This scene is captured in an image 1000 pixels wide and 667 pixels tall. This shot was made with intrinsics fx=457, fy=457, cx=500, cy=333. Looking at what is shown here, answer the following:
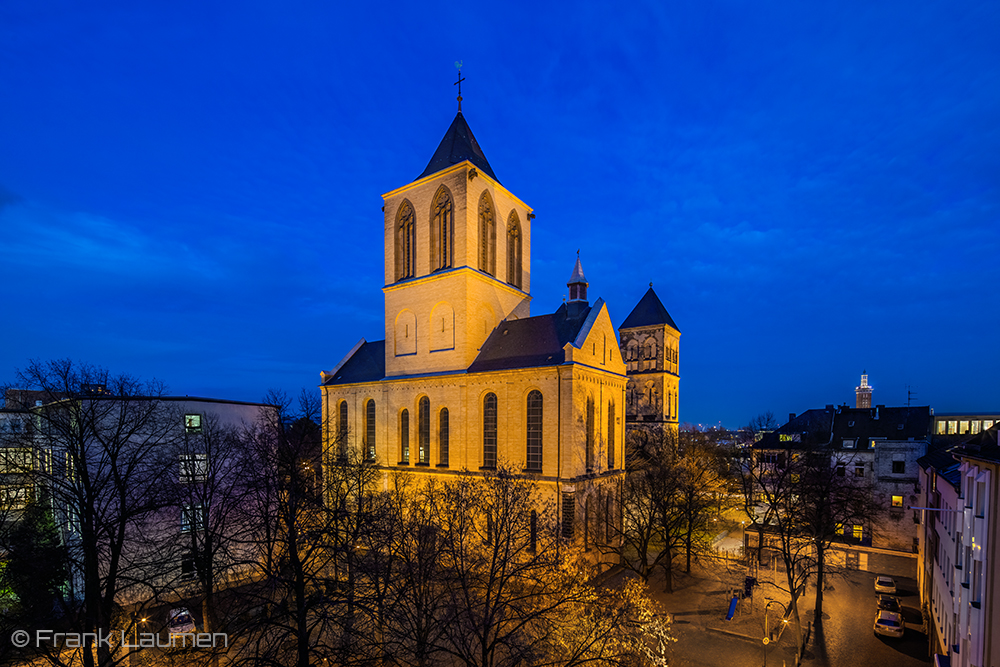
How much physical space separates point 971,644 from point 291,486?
20441 mm

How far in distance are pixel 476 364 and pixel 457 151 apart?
17.1 metres

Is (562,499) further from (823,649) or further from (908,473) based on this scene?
(908,473)

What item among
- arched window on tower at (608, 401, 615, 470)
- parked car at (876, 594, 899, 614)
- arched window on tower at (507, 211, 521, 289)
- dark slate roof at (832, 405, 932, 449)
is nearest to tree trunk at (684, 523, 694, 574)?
arched window on tower at (608, 401, 615, 470)

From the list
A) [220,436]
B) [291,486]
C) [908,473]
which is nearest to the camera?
[291,486]

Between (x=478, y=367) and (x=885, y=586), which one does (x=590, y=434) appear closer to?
(x=478, y=367)

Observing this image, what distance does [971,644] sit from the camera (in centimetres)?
1256

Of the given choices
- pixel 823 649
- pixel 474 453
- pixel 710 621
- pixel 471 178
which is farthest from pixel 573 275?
pixel 823 649

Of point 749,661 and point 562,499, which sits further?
point 562,499

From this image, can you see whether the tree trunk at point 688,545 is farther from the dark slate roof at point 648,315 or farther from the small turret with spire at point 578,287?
the dark slate roof at point 648,315

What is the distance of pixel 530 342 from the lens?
32094 millimetres

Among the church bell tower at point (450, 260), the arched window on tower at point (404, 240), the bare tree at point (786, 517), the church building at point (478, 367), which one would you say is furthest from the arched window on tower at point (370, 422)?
the bare tree at point (786, 517)

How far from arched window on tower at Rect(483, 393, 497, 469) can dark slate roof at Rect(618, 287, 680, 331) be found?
3635 cm

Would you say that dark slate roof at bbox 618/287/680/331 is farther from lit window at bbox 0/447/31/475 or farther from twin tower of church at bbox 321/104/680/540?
lit window at bbox 0/447/31/475

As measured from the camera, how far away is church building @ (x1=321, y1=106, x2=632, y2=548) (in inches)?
1146
